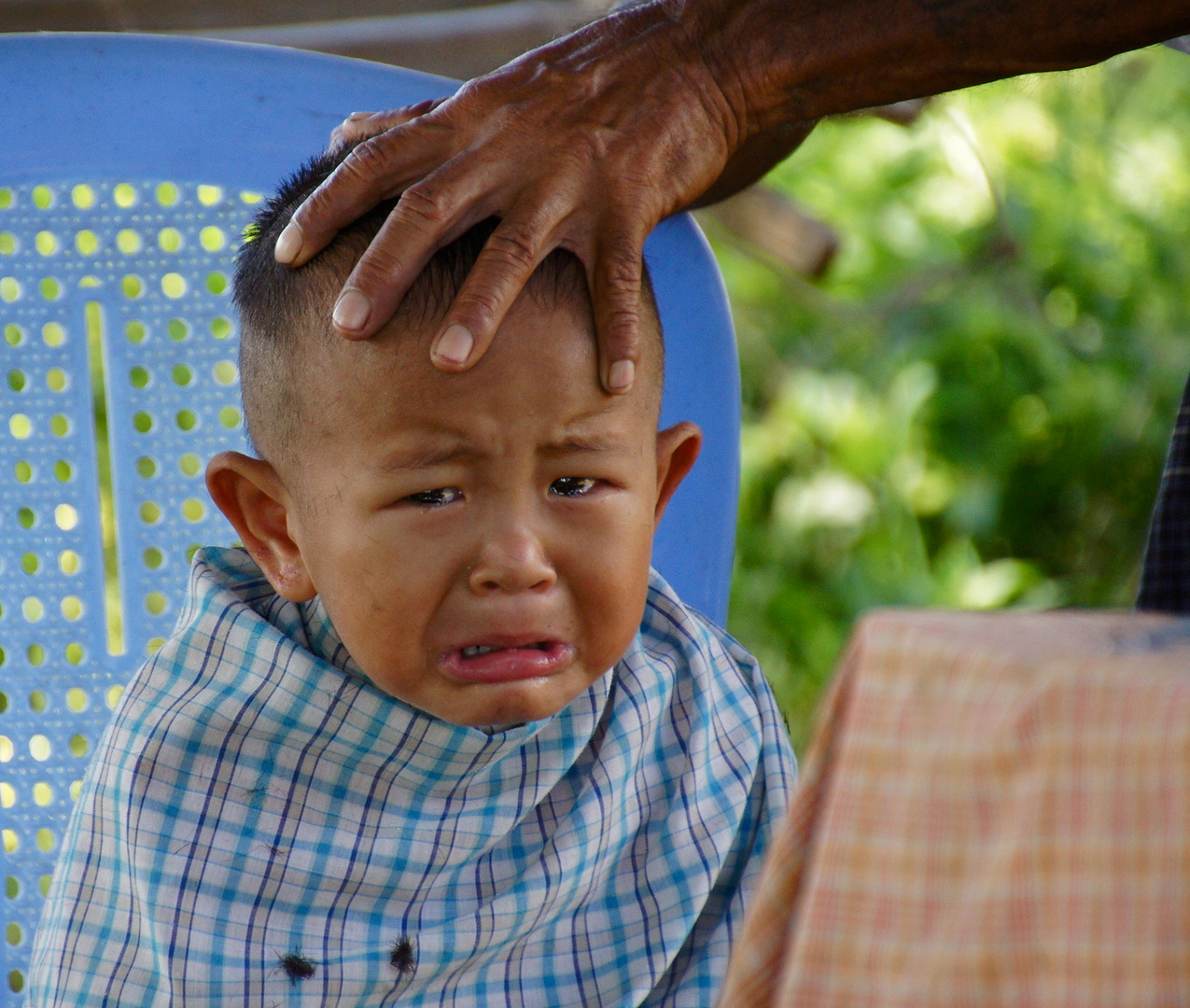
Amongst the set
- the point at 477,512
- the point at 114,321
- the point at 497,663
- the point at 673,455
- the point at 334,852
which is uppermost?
the point at 114,321

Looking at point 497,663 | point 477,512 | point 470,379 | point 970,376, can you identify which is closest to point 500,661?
point 497,663

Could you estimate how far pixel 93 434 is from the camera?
4.65 feet

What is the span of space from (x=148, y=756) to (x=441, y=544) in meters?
0.33

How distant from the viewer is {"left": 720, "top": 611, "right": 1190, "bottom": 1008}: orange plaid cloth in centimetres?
40

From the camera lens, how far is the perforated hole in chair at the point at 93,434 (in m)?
1.39

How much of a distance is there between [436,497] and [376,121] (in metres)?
0.44

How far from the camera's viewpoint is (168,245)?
1433 mm

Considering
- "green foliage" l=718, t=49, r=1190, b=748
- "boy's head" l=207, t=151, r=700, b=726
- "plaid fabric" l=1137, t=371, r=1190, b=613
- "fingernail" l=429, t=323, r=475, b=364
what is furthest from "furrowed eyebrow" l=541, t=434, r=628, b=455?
"green foliage" l=718, t=49, r=1190, b=748

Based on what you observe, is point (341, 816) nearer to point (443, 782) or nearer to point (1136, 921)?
point (443, 782)

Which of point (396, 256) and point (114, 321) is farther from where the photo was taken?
point (114, 321)

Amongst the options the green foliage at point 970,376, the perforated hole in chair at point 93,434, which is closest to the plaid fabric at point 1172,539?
the perforated hole in chair at point 93,434

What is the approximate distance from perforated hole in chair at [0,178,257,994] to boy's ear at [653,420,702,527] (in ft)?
1.63

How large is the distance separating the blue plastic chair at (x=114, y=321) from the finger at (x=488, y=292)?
0.55 metres

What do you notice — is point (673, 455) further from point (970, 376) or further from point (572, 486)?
point (970, 376)
